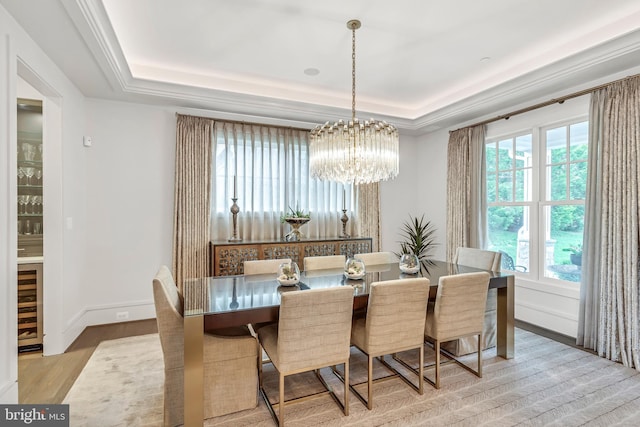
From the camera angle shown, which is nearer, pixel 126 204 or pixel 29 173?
pixel 29 173

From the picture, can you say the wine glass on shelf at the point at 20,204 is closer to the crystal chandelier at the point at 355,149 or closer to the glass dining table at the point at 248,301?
the glass dining table at the point at 248,301

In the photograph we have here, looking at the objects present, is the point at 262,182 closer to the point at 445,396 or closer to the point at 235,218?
the point at 235,218

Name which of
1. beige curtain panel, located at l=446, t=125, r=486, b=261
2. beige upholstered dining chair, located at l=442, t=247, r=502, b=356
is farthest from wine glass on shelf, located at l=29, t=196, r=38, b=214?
beige curtain panel, located at l=446, t=125, r=486, b=261

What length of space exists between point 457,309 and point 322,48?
2596 mm

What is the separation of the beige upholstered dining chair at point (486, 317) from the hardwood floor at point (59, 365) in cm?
314

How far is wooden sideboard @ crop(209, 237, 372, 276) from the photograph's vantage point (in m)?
3.88

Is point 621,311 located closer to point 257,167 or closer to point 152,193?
point 257,167

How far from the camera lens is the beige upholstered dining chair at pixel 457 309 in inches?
93.6

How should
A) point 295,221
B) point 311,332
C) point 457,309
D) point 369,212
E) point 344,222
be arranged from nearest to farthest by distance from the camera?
1. point 311,332
2. point 457,309
3. point 295,221
4. point 344,222
5. point 369,212

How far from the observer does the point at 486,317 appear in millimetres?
3102

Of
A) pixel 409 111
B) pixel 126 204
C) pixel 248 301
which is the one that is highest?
pixel 409 111

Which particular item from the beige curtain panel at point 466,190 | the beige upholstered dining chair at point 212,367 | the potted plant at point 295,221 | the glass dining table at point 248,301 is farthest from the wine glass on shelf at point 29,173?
the beige curtain panel at point 466,190

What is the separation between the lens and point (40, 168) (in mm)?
3383

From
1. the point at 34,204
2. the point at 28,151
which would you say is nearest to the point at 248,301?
the point at 34,204
